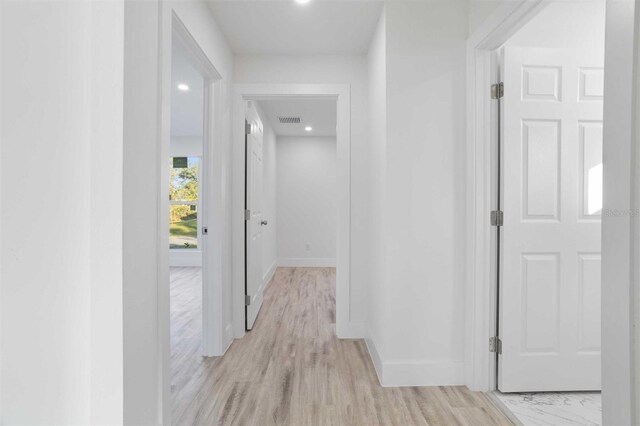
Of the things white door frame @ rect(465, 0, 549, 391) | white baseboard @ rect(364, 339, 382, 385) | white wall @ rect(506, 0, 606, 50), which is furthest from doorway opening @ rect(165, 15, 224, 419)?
white wall @ rect(506, 0, 606, 50)

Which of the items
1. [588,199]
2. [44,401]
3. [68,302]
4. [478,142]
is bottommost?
[44,401]

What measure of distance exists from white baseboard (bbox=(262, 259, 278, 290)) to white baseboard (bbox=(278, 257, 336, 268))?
194 mm

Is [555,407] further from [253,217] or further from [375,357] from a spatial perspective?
[253,217]

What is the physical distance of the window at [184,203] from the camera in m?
6.70

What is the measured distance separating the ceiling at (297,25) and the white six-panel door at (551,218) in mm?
1048

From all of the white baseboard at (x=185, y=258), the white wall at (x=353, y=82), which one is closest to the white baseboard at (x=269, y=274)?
the white baseboard at (x=185, y=258)

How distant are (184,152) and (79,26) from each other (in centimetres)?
602

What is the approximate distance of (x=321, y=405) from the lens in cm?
185

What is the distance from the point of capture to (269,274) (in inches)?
203

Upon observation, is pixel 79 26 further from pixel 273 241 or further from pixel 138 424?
pixel 273 241

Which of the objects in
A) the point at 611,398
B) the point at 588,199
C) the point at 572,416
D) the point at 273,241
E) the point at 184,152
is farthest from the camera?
the point at 184,152

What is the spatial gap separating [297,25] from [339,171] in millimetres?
1143

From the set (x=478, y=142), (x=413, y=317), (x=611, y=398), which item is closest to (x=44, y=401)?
(x=611, y=398)

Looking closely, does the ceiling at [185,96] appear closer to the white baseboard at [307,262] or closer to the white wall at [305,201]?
the white wall at [305,201]
